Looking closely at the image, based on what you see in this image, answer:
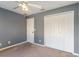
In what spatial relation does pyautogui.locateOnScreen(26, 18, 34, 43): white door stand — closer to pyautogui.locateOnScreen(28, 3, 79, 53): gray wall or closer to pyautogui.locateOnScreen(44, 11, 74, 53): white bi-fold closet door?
pyautogui.locateOnScreen(28, 3, 79, 53): gray wall

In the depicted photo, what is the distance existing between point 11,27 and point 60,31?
272 cm

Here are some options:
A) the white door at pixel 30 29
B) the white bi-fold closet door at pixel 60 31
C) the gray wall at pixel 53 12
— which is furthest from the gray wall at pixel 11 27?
the white bi-fold closet door at pixel 60 31

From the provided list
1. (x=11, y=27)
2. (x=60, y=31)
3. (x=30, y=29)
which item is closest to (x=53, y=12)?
(x=60, y=31)

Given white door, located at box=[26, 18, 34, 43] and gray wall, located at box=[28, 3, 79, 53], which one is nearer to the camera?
gray wall, located at box=[28, 3, 79, 53]

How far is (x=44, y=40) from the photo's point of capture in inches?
181

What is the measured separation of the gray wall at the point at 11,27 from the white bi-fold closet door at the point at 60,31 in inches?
67.8

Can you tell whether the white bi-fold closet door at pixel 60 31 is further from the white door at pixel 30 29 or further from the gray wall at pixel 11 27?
the gray wall at pixel 11 27

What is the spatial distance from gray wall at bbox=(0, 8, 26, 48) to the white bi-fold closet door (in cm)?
172

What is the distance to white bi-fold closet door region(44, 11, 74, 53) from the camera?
3.48 meters

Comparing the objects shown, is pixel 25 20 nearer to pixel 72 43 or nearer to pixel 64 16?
pixel 64 16

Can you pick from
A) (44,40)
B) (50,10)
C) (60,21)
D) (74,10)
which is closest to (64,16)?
(60,21)

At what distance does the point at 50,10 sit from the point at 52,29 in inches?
38.9

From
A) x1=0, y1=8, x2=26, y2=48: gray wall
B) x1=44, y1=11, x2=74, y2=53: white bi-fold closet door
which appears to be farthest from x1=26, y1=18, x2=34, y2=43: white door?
x1=44, y1=11, x2=74, y2=53: white bi-fold closet door

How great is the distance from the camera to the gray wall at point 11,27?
4124mm
